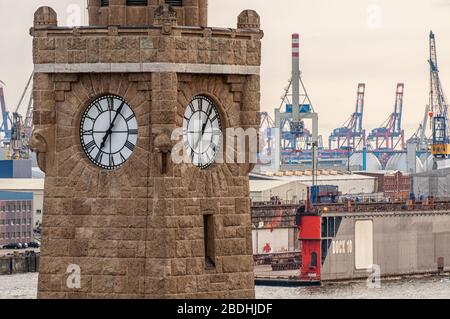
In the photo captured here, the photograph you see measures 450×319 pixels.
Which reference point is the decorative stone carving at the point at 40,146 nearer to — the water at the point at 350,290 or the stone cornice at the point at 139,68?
the stone cornice at the point at 139,68

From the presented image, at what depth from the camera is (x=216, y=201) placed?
91.4ft

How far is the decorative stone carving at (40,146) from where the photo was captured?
27.6 meters

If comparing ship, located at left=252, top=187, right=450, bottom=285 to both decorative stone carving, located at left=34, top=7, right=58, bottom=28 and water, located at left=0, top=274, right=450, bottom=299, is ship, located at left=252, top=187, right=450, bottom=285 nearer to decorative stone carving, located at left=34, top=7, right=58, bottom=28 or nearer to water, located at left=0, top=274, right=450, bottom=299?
water, located at left=0, top=274, right=450, bottom=299

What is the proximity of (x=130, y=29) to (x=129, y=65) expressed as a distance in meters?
0.53

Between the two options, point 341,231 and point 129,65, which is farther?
point 341,231

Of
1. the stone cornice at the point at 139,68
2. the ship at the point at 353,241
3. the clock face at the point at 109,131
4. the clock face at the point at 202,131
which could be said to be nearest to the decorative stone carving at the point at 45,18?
the stone cornice at the point at 139,68

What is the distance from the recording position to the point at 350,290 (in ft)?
445

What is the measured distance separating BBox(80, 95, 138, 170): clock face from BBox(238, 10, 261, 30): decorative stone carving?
2.26 meters

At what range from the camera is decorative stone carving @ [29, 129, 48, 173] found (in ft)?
90.4

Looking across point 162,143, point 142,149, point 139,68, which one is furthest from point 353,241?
point 162,143

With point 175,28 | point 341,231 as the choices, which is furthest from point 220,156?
point 341,231

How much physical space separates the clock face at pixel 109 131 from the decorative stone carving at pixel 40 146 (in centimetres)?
58
